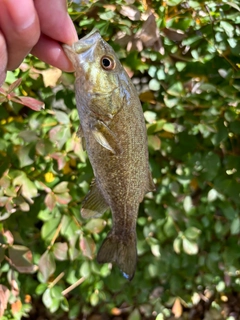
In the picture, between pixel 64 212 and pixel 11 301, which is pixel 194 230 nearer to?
pixel 64 212

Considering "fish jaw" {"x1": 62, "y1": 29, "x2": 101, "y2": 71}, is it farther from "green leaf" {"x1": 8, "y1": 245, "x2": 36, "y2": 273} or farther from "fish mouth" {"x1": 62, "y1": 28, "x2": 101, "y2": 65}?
"green leaf" {"x1": 8, "y1": 245, "x2": 36, "y2": 273}

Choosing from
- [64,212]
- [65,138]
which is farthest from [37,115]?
[64,212]

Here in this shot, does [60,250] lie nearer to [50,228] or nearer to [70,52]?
[50,228]

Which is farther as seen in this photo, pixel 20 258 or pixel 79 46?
pixel 20 258

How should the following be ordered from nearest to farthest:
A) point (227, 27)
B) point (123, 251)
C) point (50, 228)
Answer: point (123, 251) < point (227, 27) < point (50, 228)

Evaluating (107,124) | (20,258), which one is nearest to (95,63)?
(107,124)

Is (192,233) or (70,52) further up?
(70,52)

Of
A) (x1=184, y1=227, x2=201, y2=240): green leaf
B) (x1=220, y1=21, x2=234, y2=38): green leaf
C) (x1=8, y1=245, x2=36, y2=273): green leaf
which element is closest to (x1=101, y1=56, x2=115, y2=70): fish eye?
(x1=220, y1=21, x2=234, y2=38): green leaf
